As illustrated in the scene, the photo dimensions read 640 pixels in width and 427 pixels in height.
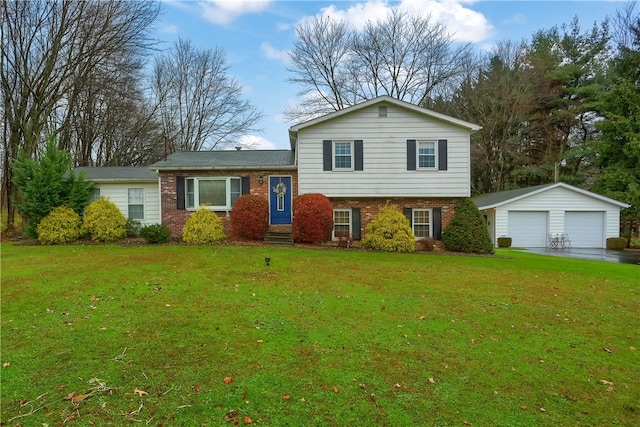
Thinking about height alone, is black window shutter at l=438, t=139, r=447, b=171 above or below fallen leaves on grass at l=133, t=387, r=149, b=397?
above

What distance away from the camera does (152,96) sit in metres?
29.7

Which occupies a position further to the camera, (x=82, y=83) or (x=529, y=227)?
(x=529, y=227)

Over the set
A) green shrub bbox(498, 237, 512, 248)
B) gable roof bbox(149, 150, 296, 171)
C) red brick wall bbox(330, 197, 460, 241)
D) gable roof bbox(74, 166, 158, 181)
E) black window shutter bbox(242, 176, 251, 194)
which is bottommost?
green shrub bbox(498, 237, 512, 248)

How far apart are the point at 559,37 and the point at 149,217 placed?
35.7 metres

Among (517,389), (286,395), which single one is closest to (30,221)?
(286,395)

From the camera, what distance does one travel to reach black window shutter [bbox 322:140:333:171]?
50.2ft

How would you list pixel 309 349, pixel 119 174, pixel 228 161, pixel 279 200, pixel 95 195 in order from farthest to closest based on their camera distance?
pixel 119 174
pixel 228 161
pixel 95 195
pixel 279 200
pixel 309 349

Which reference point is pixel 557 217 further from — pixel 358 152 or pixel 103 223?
pixel 103 223

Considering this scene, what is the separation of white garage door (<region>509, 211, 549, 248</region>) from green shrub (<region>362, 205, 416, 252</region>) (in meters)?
10.0

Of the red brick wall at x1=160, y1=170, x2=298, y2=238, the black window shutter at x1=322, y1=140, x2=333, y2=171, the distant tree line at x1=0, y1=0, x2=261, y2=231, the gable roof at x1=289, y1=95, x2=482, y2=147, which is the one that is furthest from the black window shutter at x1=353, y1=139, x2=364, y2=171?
the distant tree line at x1=0, y1=0, x2=261, y2=231

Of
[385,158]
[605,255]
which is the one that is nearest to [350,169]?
[385,158]

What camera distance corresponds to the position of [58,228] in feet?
44.0

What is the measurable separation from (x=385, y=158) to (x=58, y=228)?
13638 millimetres

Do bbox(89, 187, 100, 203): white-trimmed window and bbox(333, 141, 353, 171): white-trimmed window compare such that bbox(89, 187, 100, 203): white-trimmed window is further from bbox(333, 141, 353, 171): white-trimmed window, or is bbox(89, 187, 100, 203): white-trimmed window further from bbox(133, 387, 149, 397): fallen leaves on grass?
bbox(133, 387, 149, 397): fallen leaves on grass
